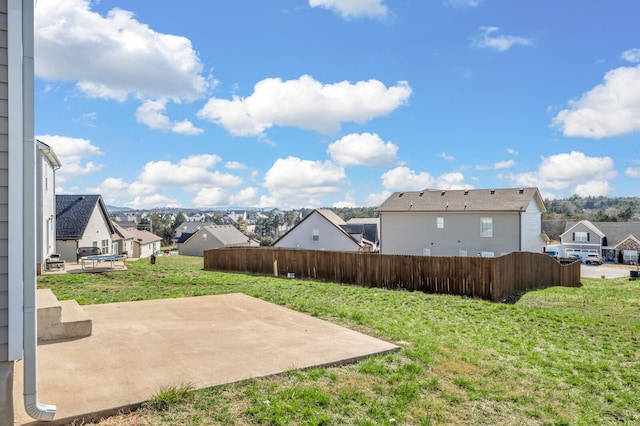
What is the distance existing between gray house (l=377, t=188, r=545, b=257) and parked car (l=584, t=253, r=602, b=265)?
2436cm

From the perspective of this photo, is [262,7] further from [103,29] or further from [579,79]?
[579,79]

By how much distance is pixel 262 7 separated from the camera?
11.0 metres

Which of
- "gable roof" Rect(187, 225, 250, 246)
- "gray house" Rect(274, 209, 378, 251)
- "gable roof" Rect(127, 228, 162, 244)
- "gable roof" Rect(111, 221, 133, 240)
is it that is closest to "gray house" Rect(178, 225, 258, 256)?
"gable roof" Rect(187, 225, 250, 246)

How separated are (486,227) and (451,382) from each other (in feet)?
87.9

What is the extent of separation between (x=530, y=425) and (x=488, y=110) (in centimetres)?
2016

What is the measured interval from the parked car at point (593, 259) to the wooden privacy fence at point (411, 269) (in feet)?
122

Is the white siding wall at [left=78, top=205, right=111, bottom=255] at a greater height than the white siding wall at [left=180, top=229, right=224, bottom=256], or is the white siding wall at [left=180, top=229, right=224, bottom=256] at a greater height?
the white siding wall at [left=78, top=205, right=111, bottom=255]

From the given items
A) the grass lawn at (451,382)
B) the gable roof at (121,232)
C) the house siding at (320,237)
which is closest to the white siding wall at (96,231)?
the gable roof at (121,232)

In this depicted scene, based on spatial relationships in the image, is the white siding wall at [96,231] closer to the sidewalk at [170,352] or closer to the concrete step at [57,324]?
the sidewalk at [170,352]

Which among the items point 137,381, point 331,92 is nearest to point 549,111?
point 331,92

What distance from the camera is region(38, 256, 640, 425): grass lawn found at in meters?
3.67

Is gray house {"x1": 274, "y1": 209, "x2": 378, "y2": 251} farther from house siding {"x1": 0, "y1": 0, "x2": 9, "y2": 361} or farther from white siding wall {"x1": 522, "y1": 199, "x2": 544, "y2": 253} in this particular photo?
house siding {"x1": 0, "y1": 0, "x2": 9, "y2": 361}

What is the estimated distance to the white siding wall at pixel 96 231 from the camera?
2239cm

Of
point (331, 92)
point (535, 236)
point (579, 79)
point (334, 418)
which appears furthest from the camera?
point (535, 236)
